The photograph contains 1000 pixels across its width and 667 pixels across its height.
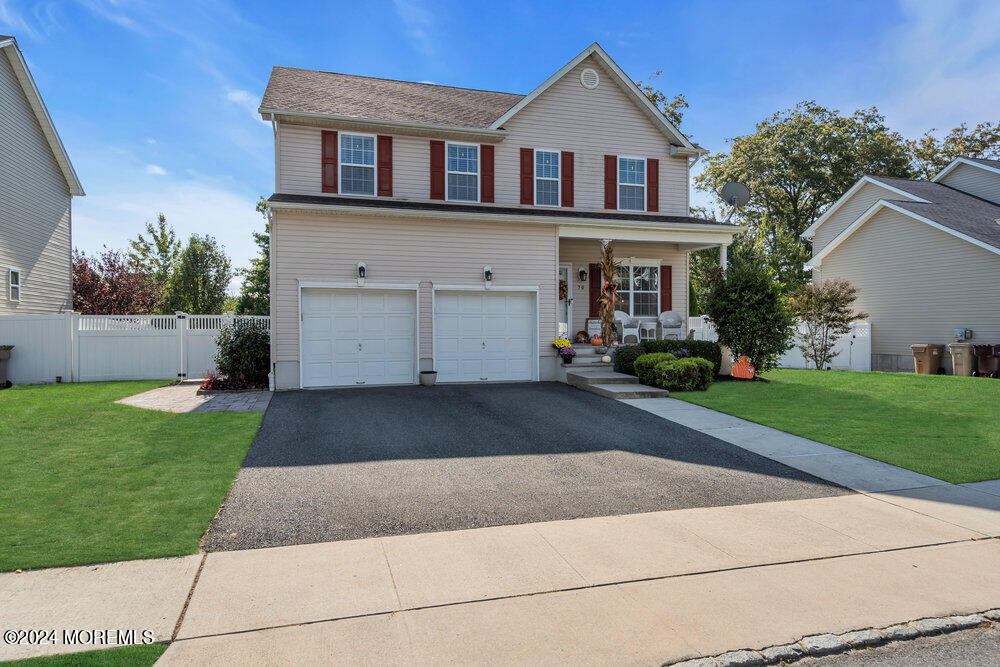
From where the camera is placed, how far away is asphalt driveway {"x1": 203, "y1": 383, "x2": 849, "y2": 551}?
5.23 meters

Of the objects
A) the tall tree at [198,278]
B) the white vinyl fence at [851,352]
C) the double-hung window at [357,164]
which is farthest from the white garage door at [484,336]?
the tall tree at [198,278]

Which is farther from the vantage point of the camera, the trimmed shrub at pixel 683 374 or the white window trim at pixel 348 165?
the white window trim at pixel 348 165

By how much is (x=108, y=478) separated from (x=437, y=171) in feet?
37.1

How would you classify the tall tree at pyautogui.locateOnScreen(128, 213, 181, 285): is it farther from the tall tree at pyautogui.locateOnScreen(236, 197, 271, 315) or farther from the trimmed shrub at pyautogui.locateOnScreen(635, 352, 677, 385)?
the trimmed shrub at pyautogui.locateOnScreen(635, 352, 677, 385)

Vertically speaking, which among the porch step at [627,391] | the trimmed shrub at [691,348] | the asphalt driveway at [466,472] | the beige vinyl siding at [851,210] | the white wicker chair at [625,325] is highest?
the beige vinyl siding at [851,210]

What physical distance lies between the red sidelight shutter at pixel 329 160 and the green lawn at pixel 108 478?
22.6ft

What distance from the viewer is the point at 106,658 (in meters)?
2.96

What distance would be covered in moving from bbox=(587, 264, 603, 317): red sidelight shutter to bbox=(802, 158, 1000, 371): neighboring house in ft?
36.9

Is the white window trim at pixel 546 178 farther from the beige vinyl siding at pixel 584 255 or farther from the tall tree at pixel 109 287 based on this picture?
the tall tree at pixel 109 287

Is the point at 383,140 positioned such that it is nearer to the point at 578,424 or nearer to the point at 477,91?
the point at 477,91

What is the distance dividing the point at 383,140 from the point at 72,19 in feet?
22.5

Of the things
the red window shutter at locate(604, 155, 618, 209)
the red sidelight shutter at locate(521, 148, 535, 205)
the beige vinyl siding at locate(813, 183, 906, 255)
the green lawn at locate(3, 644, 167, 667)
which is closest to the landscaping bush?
the red sidelight shutter at locate(521, 148, 535, 205)

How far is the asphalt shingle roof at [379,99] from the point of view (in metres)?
14.8

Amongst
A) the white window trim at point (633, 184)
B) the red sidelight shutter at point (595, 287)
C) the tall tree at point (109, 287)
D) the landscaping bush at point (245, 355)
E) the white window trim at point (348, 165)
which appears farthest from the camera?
the tall tree at point (109, 287)
